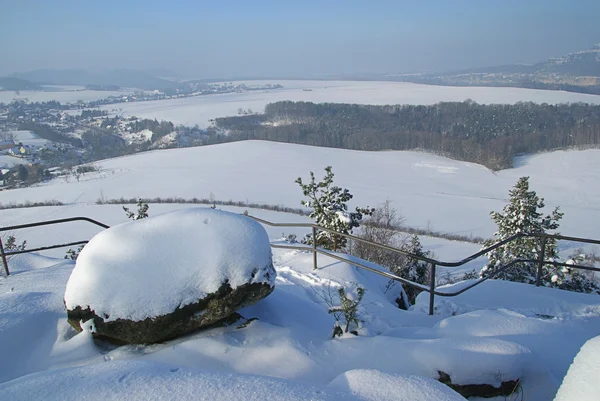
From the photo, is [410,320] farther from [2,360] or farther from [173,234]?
[2,360]

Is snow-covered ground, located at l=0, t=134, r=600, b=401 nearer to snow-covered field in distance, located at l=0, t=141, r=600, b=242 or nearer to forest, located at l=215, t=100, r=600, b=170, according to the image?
snow-covered field in distance, located at l=0, t=141, r=600, b=242

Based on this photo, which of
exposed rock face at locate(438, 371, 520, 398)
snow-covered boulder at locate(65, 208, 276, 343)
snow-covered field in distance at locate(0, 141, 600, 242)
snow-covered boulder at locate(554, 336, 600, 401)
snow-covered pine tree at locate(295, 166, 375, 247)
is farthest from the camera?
snow-covered field in distance at locate(0, 141, 600, 242)

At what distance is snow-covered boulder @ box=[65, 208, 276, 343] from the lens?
129 inches

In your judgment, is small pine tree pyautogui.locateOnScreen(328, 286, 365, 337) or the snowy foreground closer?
the snowy foreground

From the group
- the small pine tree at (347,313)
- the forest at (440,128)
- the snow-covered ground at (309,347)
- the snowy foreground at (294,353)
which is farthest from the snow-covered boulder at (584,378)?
the forest at (440,128)

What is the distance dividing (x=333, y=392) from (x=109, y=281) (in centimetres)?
227

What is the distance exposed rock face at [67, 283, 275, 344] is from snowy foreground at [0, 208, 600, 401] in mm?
98

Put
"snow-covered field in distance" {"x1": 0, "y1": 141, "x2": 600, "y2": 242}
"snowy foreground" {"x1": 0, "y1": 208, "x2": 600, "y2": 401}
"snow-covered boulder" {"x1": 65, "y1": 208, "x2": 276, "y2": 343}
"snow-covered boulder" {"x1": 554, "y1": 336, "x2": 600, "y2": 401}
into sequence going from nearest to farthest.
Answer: "snow-covered boulder" {"x1": 554, "y1": 336, "x2": 600, "y2": 401}, "snowy foreground" {"x1": 0, "y1": 208, "x2": 600, "y2": 401}, "snow-covered boulder" {"x1": 65, "y1": 208, "x2": 276, "y2": 343}, "snow-covered field in distance" {"x1": 0, "y1": 141, "x2": 600, "y2": 242}

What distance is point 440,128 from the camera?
3991 inches

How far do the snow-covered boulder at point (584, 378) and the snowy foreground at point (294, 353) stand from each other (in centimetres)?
4

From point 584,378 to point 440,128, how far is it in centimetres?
10794

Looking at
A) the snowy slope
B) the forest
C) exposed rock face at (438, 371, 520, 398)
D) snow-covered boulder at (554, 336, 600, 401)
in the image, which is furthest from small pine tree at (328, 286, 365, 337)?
the forest

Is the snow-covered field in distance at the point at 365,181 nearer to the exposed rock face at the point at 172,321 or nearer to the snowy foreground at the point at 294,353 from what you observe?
the snowy foreground at the point at 294,353

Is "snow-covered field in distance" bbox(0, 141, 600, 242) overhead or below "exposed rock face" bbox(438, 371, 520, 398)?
below
